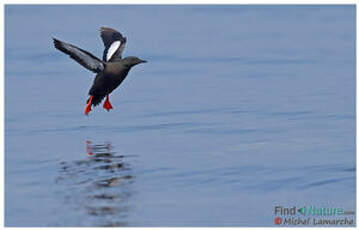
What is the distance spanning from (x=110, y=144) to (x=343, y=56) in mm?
6669

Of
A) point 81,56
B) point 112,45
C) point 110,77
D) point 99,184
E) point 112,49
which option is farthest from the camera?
point 112,45

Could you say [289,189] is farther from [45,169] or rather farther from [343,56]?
[343,56]

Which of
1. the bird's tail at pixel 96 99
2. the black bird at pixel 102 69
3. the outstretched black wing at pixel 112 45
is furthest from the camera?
the outstretched black wing at pixel 112 45

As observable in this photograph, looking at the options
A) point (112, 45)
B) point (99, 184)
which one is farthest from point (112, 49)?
point (99, 184)

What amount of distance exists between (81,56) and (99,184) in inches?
101

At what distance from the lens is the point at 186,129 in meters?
9.82

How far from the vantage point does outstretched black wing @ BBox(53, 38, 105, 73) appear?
947cm

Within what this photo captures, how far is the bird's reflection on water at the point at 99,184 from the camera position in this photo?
673cm

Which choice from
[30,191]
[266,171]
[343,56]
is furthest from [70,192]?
[343,56]

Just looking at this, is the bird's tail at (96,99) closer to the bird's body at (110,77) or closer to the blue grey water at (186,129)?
the bird's body at (110,77)

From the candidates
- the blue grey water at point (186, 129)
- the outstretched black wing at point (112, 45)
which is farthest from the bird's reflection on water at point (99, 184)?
the outstretched black wing at point (112, 45)

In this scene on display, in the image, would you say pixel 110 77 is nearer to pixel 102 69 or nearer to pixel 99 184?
pixel 102 69

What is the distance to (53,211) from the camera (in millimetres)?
6852

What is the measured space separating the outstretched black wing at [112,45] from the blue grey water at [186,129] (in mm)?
661
